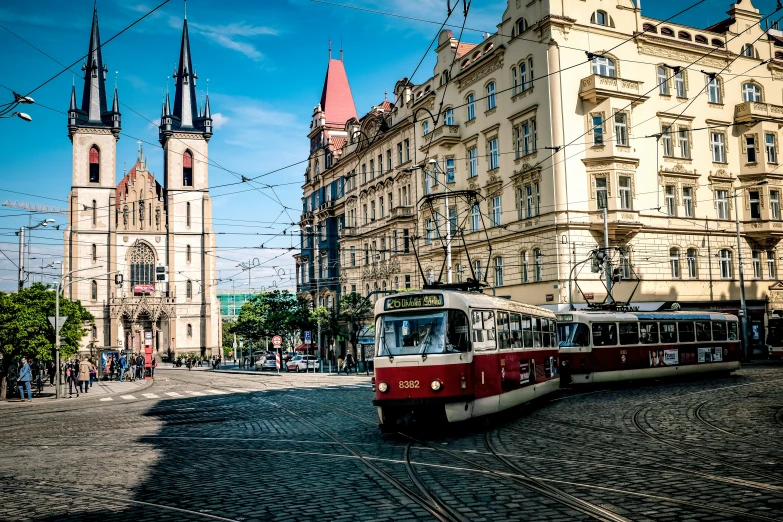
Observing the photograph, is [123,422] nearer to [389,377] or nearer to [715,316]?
[389,377]

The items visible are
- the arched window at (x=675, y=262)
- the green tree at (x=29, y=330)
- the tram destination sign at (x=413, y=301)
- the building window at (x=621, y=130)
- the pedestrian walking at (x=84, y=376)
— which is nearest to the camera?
the tram destination sign at (x=413, y=301)

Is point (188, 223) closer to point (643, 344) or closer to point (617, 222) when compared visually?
point (617, 222)

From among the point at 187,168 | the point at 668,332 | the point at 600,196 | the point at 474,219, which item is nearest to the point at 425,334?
the point at 668,332

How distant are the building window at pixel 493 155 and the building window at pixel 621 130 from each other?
6.30 meters

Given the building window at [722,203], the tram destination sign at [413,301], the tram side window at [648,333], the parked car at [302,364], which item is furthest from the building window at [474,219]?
the tram destination sign at [413,301]

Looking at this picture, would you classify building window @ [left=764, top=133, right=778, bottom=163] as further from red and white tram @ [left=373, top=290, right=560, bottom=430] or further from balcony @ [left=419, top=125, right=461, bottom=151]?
red and white tram @ [left=373, top=290, right=560, bottom=430]

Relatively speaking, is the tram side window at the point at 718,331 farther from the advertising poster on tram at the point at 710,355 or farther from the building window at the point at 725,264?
the building window at the point at 725,264

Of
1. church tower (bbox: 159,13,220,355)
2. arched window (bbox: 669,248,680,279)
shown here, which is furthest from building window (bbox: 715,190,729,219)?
church tower (bbox: 159,13,220,355)

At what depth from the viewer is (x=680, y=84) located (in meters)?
39.0

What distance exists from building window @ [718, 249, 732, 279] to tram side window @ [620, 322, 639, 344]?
18.0m

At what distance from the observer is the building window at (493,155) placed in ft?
129

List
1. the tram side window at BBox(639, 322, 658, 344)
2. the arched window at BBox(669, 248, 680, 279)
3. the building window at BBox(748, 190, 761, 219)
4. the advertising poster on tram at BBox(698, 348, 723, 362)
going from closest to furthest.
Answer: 1. the tram side window at BBox(639, 322, 658, 344)
2. the advertising poster on tram at BBox(698, 348, 723, 362)
3. the arched window at BBox(669, 248, 680, 279)
4. the building window at BBox(748, 190, 761, 219)

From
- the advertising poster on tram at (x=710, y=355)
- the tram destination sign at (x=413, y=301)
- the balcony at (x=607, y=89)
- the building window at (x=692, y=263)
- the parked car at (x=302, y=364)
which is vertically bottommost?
the parked car at (x=302, y=364)

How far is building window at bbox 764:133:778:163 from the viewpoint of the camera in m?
41.2
